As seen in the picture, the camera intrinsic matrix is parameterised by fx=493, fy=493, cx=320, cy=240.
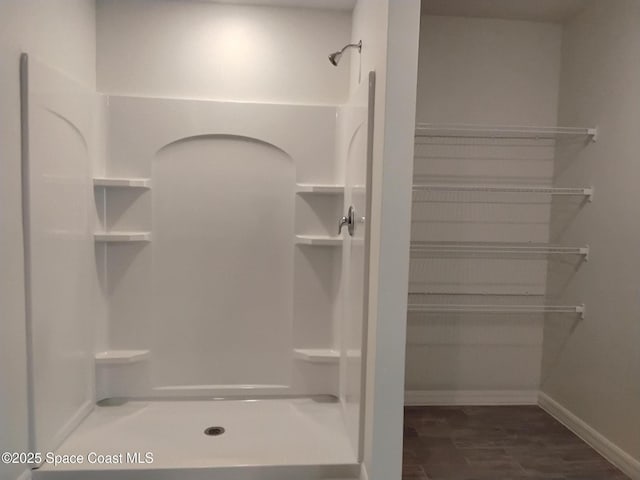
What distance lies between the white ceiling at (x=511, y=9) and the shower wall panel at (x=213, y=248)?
0.91 m

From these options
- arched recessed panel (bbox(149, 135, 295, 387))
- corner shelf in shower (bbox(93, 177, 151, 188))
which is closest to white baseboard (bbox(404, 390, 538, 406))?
arched recessed panel (bbox(149, 135, 295, 387))

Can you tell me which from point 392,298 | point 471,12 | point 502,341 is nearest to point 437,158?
point 471,12

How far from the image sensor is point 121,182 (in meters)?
2.54

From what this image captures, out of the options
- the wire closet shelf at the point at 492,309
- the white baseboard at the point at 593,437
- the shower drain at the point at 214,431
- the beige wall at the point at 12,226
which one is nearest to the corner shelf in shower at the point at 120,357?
the shower drain at the point at 214,431

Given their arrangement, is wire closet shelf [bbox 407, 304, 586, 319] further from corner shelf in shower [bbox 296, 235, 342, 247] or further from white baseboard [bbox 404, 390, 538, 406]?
corner shelf in shower [bbox 296, 235, 342, 247]

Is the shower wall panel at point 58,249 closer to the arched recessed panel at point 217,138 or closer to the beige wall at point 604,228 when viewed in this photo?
the arched recessed panel at point 217,138

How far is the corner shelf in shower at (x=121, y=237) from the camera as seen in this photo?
2533 mm

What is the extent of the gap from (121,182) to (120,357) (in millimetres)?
924

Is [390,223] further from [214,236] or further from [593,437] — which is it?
[593,437]

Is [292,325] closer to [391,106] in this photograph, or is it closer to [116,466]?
[116,466]

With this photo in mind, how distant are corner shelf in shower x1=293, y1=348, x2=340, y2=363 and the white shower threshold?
23cm

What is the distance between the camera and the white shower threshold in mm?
2020

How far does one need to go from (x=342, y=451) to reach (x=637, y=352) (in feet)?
4.73

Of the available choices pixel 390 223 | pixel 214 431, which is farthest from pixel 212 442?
pixel 390 223
